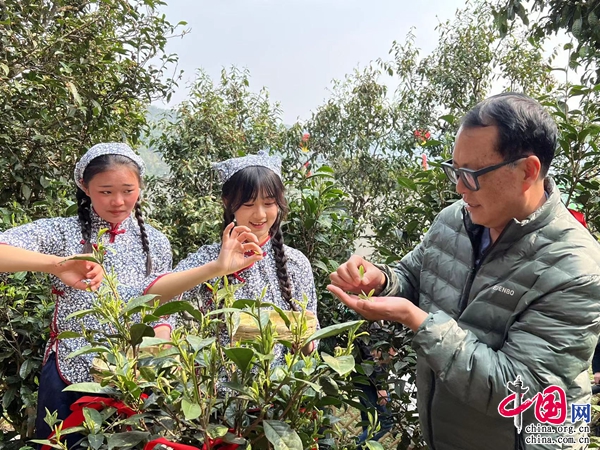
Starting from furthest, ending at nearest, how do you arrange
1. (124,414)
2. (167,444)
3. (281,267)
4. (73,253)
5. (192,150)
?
(192,150) < (281,267) < (73,253) < (124,414) < (167,444)

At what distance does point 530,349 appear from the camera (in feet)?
3.37

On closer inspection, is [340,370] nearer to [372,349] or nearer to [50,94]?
[372,349]

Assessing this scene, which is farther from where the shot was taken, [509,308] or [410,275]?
[410,275]

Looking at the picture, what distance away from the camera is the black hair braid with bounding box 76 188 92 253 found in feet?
4.94

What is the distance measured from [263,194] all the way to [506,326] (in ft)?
2.52

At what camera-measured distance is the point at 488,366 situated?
1029 mm

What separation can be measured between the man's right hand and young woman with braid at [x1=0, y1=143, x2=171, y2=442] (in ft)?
1.69

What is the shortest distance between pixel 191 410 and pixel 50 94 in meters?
2.60

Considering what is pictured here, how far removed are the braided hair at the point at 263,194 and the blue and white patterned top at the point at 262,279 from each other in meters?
0.02

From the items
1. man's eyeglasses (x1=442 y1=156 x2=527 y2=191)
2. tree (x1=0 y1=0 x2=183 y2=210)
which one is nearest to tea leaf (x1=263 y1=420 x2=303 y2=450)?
man's eyeglasses (x1=442 y1=156 x2=527 y2=191)

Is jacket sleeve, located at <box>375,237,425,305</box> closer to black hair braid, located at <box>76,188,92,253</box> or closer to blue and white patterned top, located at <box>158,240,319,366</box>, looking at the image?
blue and white patterned top, located at <box>158,240,319,366</box>

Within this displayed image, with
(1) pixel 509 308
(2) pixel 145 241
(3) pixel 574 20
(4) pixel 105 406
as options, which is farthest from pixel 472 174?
(3) pixel 574 20

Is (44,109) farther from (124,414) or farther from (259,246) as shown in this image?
(124,414)

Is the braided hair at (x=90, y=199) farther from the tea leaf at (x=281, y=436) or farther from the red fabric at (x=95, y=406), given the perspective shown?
the tea leaf at (x=281, y=436)
